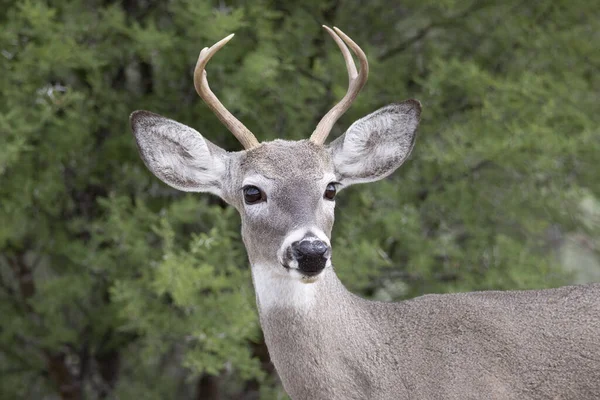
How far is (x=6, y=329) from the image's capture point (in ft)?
31.2

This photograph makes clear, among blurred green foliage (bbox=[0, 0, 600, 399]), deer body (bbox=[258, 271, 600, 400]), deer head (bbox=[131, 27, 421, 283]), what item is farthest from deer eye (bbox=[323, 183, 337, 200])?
blurred green foliage (bbox=[0, 0, 600, 399])

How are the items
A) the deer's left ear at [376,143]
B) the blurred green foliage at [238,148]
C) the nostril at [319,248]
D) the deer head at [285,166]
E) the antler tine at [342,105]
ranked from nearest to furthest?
1. the nostril at [319,248]
2. the deer head at [285,166]
3. the antler tine at [342,105]
4. the deer's left ear at [376,143]
5. the blurred green foliage at [238,148]

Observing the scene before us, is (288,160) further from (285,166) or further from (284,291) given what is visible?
(284,291)

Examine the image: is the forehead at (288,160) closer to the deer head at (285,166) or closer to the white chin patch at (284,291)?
the deer head at (285,166)

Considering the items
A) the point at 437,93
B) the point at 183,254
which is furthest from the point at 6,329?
the point at 437,93

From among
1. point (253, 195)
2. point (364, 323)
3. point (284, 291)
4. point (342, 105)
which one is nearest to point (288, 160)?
point (253, 195)

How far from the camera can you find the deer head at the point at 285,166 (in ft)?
14.6

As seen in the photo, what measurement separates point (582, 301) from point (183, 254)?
3.26 meters

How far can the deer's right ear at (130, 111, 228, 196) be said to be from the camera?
16.6 ft

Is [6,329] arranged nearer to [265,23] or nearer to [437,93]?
[265,23]

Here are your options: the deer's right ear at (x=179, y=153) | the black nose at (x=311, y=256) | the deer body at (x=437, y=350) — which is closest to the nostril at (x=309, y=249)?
the black nose at (x=311, y=256)

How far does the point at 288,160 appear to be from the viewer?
4.70 m

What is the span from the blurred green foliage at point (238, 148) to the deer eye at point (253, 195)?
2.64 m

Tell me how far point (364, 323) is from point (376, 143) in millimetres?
888
